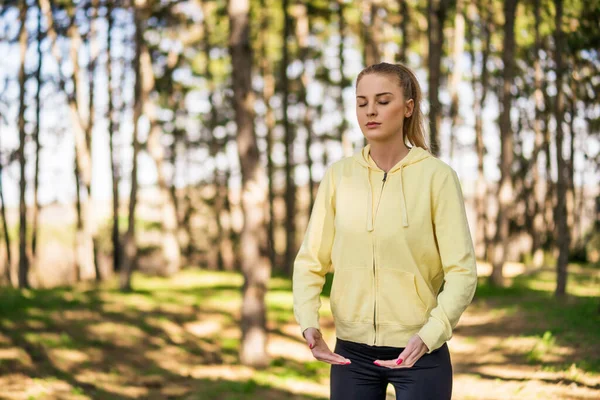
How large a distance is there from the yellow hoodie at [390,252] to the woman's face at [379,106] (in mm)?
134

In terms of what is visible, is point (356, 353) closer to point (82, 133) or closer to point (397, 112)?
point (397, 112)

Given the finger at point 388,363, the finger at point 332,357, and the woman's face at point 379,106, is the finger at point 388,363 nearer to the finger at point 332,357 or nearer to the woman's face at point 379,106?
the finger at point 332,357

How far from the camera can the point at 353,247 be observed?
2.92 m

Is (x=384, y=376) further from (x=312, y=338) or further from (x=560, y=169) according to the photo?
(x=560, y=169)

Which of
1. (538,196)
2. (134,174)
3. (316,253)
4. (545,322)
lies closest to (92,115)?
(134,174)

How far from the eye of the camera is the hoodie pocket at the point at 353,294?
2908 mm

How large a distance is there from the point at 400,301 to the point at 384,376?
0.31m

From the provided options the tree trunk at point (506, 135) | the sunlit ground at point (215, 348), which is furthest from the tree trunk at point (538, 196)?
the sunlit ground at point (215, 348)

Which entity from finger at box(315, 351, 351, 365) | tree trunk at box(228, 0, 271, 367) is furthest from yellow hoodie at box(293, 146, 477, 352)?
tree trunk at box(228, 0, 271, 367)

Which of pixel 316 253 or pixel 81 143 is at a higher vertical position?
pixel 81 143

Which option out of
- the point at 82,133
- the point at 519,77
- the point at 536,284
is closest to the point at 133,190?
the point at 82,133

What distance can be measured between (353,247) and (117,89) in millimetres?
26396

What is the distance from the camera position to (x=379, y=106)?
288 cm

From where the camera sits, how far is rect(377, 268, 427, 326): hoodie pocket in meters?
2.86
